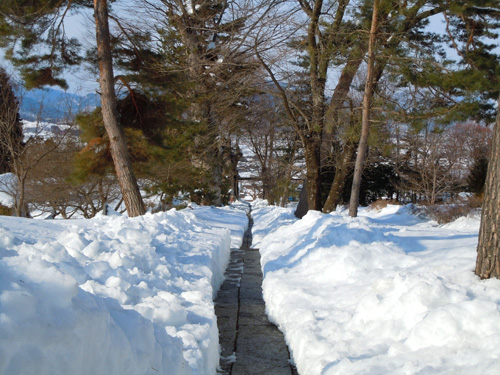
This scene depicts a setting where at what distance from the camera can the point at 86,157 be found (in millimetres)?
11664

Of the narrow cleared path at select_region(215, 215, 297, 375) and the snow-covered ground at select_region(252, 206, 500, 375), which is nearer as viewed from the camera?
the snow-covered ground at select_region(252, 206, 500, 375)

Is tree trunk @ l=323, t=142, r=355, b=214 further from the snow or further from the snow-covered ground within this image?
the snow-covered ground

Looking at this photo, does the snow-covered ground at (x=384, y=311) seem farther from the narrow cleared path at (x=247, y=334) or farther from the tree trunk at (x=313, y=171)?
the tree trunk at (x=313, y=171)

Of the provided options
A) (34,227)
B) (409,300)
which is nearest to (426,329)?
(409,300)

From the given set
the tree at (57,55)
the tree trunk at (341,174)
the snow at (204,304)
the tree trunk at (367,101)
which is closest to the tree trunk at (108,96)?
the tree at (57,55)

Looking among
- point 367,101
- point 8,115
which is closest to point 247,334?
point 367,101

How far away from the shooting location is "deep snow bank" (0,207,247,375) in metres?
1.55

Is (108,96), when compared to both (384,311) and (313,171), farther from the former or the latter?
(384,311)

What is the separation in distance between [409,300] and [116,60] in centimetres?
1060

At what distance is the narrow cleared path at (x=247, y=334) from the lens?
12.4 feet

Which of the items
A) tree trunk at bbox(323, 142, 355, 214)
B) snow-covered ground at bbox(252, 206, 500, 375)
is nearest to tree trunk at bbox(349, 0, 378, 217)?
tree trunk at bbox(323, 142, 355, 214)

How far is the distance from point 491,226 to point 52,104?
17281 millimetres

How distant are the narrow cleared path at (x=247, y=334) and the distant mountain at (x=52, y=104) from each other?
12.4 m

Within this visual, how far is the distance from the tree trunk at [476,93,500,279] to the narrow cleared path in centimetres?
211
